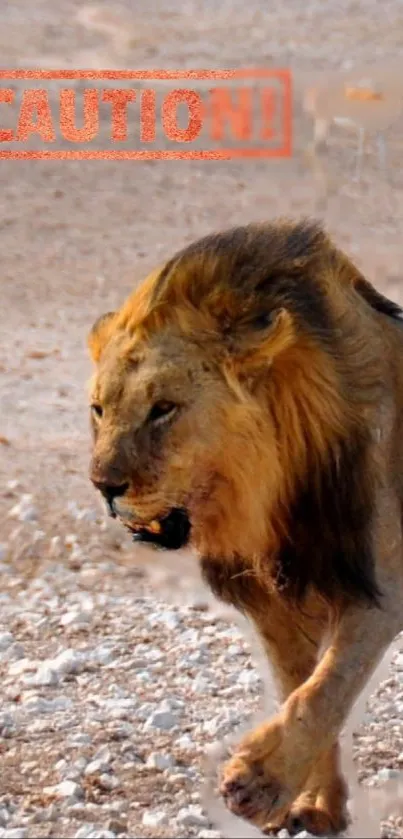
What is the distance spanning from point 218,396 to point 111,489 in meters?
0.25

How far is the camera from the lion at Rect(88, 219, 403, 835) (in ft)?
9.64

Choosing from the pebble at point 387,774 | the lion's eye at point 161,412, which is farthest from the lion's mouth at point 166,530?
the pebble at point 387,774

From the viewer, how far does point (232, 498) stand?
306 centimetres

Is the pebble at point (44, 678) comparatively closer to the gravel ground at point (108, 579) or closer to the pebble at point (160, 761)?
the gravel ground at point (108, 579)

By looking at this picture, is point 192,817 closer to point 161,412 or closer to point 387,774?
point 387,774

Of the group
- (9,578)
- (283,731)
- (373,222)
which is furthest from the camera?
(373,222)

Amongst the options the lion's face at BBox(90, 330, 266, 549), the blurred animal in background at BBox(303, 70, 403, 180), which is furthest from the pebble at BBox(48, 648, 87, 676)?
the blurred animal in background at BBox(303, 70, 403, 180)

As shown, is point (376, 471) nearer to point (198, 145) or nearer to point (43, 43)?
point (198, 145)

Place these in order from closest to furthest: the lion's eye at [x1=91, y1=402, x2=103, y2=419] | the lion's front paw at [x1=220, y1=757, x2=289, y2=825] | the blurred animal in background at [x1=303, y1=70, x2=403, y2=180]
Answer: the lion's front paw at [x1=220, y1=757, x2=289, y2=825] < the lion's eye at [x1=91, y1=402, x2=103, y2=419] < the blurred animal in background at [x1=303, y1=70, x2=403, y2=180]

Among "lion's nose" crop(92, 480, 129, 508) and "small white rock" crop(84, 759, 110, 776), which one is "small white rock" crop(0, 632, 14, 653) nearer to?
"small white rock" crop(84, 759, 110, 776)

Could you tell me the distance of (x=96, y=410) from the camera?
3.05 meters

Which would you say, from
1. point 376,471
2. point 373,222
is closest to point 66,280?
point 373,222

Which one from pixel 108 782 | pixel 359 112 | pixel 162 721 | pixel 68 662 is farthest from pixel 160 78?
pixel 108 782

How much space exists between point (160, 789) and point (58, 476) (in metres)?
2.77
